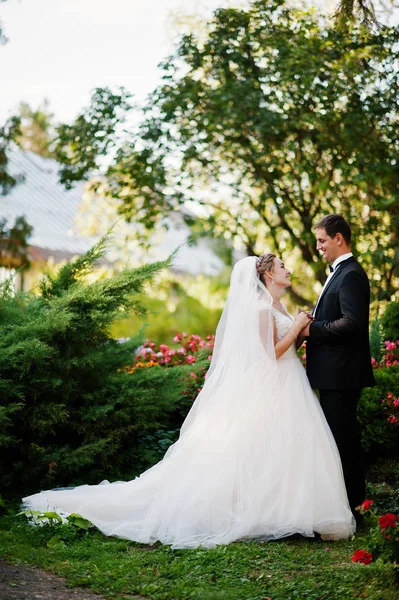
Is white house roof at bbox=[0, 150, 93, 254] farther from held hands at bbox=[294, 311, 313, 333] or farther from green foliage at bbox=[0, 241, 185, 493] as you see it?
held hands at bbox=[294, 311, 313, 333]

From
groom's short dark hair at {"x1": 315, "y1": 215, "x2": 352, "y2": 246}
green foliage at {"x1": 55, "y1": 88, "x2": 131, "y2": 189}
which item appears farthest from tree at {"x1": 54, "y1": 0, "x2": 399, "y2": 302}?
groom's short dark hair at {"x1": 315, "y1": 215, "x2": 352, "y2": 246}

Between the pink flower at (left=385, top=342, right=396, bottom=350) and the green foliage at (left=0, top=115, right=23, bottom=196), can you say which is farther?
the green foliage at (left=0, top=115, right=23, bottom=196)

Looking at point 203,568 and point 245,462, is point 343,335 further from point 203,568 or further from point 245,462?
point 203,568

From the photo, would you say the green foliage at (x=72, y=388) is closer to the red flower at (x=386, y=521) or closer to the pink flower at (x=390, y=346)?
the pink flower at (x=390, y=346)

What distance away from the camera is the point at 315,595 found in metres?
4.06

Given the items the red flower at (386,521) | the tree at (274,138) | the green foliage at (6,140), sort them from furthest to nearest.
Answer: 1. the green foliage at (6,140)
2. the tree at (274,138)
3. the red flower at (386,521)

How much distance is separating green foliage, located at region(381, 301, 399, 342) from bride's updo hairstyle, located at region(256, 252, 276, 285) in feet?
10.9

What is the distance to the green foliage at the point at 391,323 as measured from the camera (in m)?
8.86

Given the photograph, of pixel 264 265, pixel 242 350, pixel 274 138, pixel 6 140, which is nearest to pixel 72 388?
pixel 242 350

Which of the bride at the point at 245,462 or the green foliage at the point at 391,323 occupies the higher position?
the green foliage at the point at 391,323

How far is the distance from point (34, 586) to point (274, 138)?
791 centimetres

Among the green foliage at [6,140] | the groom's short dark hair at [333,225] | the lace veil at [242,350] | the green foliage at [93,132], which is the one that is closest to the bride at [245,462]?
the lace veil at [242,350]

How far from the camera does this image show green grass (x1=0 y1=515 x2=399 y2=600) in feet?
13.5

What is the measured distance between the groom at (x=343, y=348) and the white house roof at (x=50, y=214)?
1428cm
